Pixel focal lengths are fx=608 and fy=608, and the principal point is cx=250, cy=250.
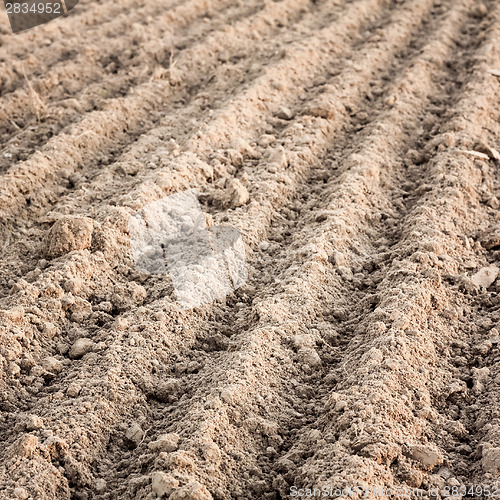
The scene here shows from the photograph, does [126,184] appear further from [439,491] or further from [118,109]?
[439,491]

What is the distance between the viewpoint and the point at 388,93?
3695 millimetres

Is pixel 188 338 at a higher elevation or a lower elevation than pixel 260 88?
lower

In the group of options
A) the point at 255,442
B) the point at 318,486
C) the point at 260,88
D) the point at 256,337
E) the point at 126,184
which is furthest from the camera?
the point at 260,88

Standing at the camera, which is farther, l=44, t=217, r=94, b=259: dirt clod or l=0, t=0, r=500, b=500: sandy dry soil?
l=44, t=217, r=94, b=259: dirt clod

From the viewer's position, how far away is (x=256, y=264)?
8.70 ft

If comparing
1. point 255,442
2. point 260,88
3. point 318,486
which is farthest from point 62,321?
point 260,88

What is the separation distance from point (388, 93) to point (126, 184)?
68.5 inches

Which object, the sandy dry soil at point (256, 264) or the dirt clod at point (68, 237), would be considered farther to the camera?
the dirt clod at point (68, 237)

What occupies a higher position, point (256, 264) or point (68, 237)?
point (68, 237)

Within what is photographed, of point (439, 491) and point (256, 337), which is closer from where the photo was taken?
point (439, 491)

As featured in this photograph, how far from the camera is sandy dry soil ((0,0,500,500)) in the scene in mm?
1916

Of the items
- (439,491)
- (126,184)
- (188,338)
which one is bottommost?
(439,491)

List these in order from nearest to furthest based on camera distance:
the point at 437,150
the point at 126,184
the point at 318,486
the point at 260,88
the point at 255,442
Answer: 1. the point at 318,486
2. the point at 255,442
3. the point at 126,184
4. the point at 437,150
5. the point at 260,88

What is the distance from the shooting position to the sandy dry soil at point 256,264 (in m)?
1.92
